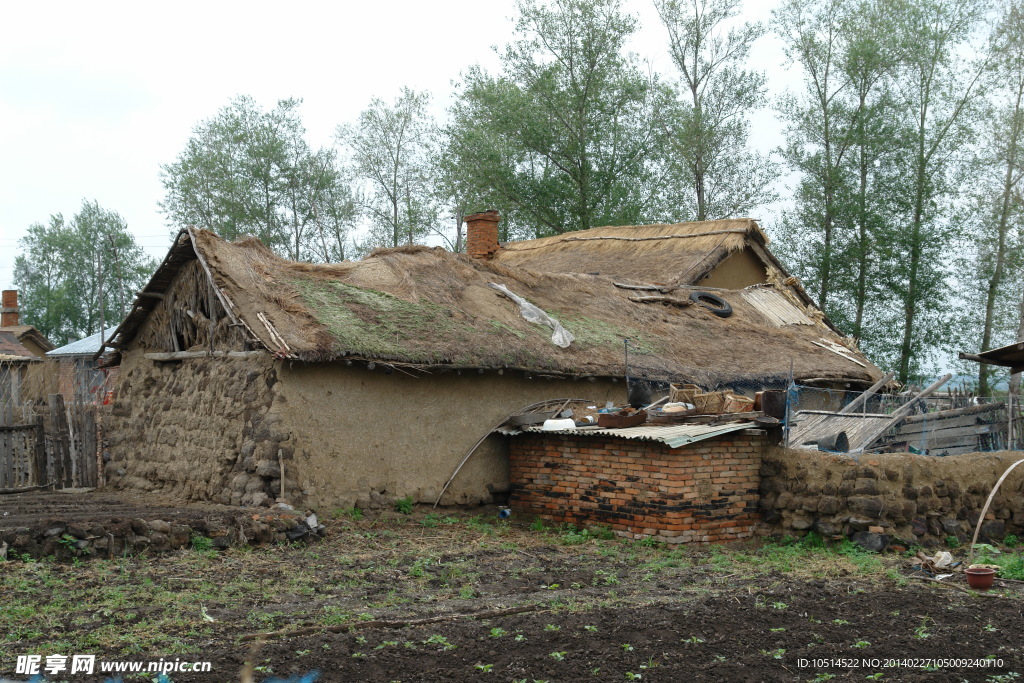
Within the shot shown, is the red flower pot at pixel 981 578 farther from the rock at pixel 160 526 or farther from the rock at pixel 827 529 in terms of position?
the rock at pixel 160 526

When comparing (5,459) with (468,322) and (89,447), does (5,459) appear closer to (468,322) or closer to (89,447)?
(89,447)

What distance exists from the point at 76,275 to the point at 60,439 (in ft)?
145

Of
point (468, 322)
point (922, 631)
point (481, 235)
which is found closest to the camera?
point (922, 631)

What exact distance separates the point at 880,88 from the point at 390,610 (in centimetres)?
2697

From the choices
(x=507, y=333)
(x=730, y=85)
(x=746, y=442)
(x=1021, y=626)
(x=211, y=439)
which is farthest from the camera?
(x=730, y=85)

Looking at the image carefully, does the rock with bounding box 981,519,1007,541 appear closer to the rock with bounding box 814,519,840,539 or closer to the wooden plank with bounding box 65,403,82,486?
the rock with bounding box 814,519,840,539

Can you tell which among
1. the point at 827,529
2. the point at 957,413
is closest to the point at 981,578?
the point at 827,529

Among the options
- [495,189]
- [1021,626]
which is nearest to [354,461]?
[1021,626]

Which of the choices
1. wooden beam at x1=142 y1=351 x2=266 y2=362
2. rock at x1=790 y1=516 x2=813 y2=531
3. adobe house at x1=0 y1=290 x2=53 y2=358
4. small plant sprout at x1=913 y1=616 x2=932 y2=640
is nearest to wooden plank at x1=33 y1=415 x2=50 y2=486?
wooden beam at x1=142 y1=351 x2=266 y2=362

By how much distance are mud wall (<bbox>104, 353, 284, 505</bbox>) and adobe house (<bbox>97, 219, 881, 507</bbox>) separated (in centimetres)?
3

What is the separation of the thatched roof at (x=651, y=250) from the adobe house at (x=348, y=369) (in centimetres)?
385

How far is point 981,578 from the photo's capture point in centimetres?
846

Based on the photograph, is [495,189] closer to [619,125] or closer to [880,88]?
[619,125]

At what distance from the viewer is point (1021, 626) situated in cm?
715
